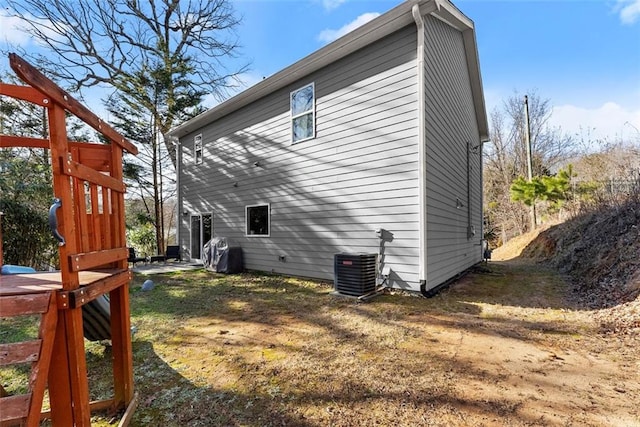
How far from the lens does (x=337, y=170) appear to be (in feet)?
22.1

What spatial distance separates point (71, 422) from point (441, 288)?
584 centimetres

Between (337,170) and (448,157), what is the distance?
2623mm

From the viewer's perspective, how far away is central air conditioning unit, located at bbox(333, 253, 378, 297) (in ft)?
18.1

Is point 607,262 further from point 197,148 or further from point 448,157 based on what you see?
point 197,148

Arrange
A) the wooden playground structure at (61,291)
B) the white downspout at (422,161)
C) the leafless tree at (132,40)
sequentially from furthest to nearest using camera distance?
the leafless tree at (132,40), the white downspout at (422,161), the wooden playground structure at (61,291)

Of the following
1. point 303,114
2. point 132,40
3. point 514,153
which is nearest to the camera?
point 303,114

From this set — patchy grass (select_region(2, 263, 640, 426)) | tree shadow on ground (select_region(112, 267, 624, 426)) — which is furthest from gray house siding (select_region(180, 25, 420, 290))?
patchy grass (select_region(2, 263, 640, 426))

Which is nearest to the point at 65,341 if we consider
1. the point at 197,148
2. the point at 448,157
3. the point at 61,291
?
the point at 61,291

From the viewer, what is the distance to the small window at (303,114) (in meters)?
7.29

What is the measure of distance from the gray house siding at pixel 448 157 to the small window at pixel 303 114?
2.66m

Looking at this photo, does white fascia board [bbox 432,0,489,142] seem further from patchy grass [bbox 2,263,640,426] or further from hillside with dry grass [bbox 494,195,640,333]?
patchy grass [bbox 2,263,640,426]

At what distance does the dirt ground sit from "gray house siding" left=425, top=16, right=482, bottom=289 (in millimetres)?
1469

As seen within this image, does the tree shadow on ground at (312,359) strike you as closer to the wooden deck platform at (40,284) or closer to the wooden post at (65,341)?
the wooden post at (65,341)

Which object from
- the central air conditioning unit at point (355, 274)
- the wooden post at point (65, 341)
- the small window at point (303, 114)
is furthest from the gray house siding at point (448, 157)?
the wooden post at point (65, 341)
